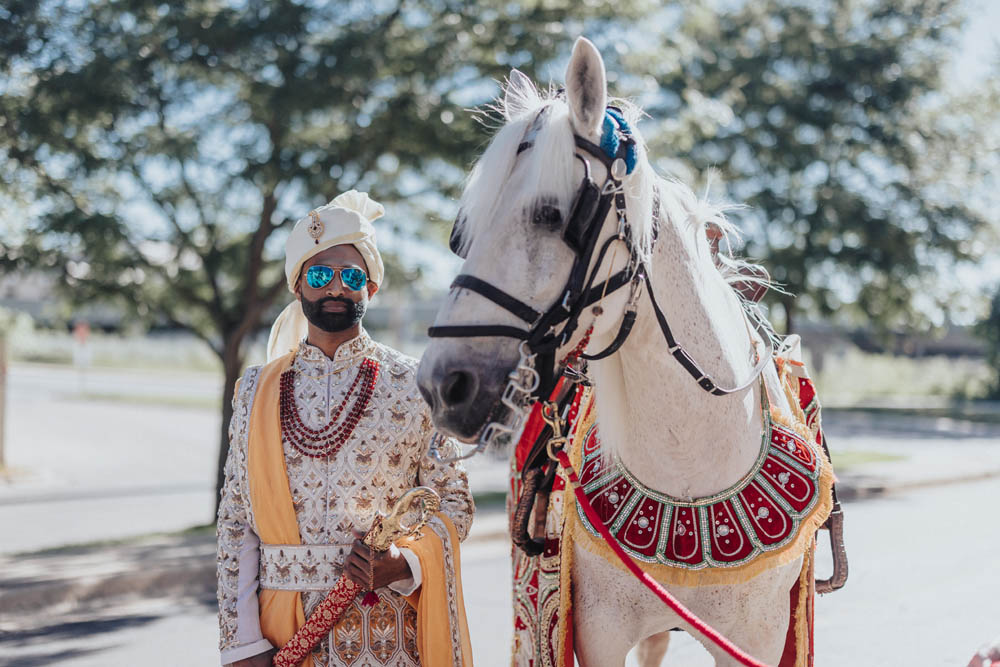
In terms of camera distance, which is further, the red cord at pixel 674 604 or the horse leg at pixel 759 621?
the horse leg at pixel 759 621

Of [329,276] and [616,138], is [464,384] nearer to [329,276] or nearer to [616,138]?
[616,138]

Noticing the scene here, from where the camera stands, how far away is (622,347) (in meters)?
2.12

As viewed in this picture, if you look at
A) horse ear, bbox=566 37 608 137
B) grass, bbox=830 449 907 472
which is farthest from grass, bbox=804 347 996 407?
horse ear, bbox=566 37 608 137

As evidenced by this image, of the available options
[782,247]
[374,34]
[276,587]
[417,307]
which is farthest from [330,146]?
[417,307]

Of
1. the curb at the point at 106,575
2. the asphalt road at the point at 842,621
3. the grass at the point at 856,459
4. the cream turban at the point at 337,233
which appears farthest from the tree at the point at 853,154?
the cream turban at the point at 337,233

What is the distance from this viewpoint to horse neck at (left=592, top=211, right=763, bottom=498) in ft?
6.88

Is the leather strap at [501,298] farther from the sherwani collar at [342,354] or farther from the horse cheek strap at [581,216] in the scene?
the sherwani collar at [342,354]

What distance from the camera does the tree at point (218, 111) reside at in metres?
6.45

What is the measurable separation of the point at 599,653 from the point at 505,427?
96 centimetres

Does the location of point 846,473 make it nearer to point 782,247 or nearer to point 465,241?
point 782,247

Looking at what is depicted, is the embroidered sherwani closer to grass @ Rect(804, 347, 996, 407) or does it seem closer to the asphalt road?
the asphalt road

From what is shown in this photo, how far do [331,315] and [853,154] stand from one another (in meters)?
12.4

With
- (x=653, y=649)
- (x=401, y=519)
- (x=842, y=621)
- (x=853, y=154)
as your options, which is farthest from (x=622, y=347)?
(x=853, y=154)

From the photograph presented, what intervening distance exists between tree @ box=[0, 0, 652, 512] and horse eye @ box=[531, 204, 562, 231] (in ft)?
16.5
